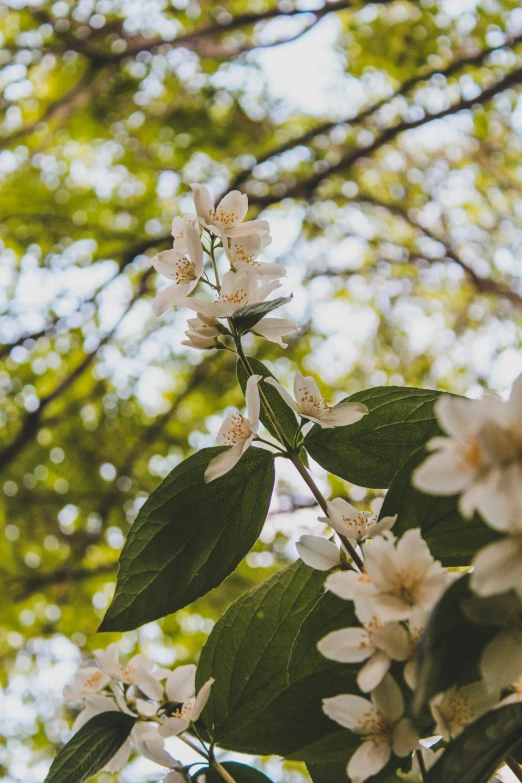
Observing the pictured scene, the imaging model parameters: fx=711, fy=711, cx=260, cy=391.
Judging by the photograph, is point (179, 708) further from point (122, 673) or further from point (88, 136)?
point (88, 136)

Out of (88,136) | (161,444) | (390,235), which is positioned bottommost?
(390,235)

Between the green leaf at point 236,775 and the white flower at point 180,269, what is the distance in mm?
355

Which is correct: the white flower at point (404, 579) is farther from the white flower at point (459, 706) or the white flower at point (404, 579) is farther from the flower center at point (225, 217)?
the flower center at point (225, 217)

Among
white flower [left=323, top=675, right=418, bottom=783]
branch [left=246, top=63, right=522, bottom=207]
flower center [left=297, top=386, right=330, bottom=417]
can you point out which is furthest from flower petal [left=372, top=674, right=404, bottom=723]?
branch [left=246, top=63, right=522, bottom=207]

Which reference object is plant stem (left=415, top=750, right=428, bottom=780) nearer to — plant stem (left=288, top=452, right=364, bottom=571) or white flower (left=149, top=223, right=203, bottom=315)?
plant stem (left=288, top=452, right=364, bottom=571)

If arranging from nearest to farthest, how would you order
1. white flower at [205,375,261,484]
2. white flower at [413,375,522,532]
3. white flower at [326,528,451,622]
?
white flower at [413,375,522,532] < white flower at [326,528,451,622] < white flower at [205,375,261,484]

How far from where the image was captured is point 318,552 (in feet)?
1.61

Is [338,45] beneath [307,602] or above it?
beneath

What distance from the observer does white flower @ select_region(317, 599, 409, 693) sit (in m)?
0.36

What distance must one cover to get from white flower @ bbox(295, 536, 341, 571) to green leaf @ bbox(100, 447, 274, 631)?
0.20ft

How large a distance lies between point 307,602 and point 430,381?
3.83 meters

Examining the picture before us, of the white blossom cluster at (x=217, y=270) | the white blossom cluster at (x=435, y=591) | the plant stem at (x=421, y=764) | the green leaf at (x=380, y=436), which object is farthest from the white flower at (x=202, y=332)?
the plant stem at (x=421, y=764)

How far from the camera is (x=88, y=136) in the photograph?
4.22m

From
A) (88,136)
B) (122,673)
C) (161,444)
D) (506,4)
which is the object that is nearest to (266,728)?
(122,673)
